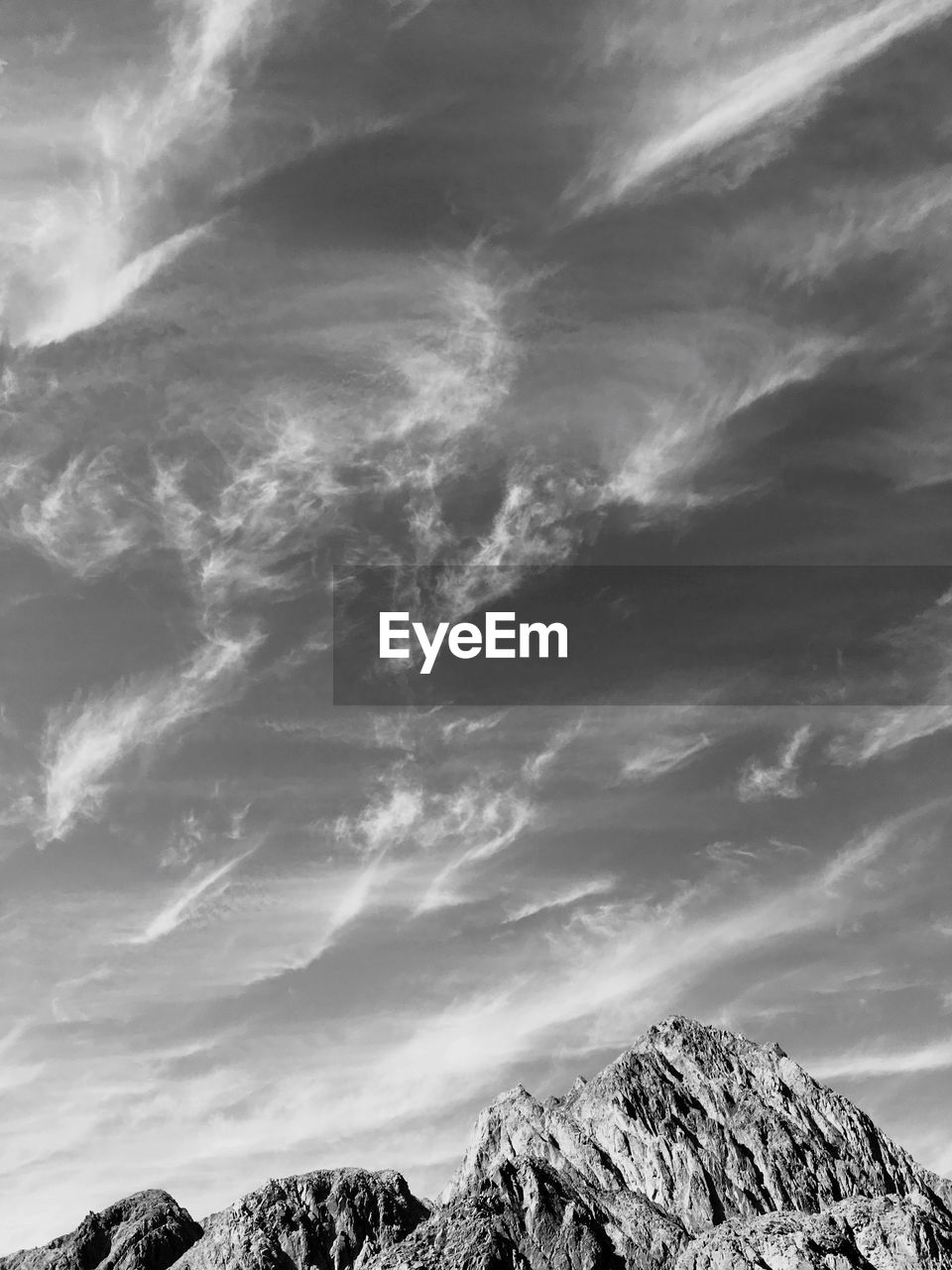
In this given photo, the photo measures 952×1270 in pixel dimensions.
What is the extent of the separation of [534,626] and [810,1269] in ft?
432

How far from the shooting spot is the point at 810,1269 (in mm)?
196375

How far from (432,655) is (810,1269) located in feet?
444

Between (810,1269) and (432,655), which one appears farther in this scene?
(810,1269)

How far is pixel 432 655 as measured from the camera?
5586 inches

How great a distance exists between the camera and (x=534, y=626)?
145500 mm

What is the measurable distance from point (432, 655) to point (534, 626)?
45.7 ft

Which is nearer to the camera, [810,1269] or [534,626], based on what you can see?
[534,626]

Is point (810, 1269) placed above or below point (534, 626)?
below

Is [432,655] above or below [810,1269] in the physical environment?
above

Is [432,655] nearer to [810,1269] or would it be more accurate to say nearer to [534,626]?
[534,626]

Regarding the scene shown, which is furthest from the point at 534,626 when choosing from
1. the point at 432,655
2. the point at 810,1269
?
the point at 810,1269
